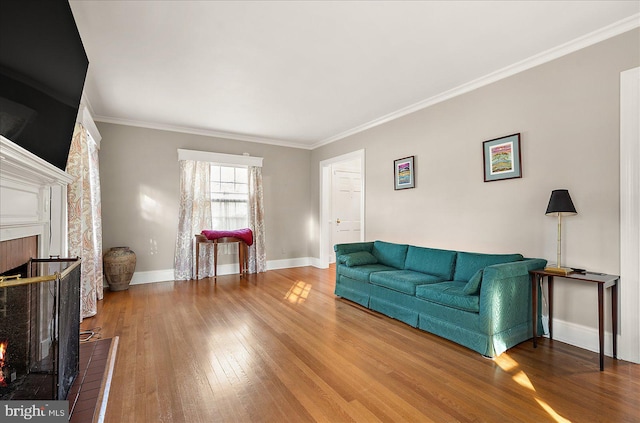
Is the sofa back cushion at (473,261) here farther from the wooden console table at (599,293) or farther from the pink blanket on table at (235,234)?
the pink blanket on table at (235,234)

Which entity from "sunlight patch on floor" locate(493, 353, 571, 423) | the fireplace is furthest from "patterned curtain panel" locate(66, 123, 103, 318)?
"sunlight patch on floor" locate(493, 353, 571, 423)

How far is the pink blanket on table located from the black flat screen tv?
2.79 meters

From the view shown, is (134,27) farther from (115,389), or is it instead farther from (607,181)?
(607,181)

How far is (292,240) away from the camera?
6.36 m

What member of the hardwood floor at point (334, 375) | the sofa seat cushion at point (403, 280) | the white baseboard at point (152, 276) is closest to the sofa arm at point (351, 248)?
the sofa seat cushion at point (403, 280)

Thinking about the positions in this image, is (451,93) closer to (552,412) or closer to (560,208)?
(560,208)

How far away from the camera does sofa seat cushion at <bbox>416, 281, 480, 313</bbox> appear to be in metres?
2.51

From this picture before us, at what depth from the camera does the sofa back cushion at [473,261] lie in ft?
9.53

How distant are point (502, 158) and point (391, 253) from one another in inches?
67.5

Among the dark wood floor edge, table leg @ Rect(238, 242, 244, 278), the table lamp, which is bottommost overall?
the dark wood floor edge

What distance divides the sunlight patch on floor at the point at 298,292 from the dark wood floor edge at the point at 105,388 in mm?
1930

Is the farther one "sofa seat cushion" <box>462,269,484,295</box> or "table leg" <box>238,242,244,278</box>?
"table leg" <box>238,242,244,278</box>

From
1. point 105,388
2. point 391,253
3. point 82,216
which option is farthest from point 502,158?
point 82,216

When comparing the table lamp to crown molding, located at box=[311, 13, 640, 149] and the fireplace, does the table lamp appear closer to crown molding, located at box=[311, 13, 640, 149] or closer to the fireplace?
crown molding, located at box=[311, 13, 640, 149]
